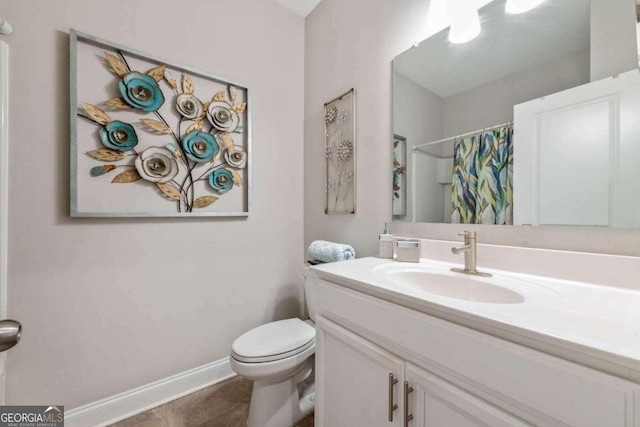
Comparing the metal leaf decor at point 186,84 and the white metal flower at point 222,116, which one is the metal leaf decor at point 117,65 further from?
the white metal flower at point 222,116

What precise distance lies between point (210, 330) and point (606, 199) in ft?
6.24

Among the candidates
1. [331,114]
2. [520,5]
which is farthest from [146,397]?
[520,5]

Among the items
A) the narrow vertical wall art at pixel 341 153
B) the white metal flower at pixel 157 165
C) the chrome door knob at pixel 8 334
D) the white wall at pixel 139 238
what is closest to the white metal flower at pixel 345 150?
the narrow vertical wall art at pixel 341 153

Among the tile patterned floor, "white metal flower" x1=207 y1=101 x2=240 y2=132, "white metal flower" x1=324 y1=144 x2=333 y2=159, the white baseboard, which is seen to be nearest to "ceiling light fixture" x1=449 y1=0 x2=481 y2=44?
"white metal flower" x1=324 y1=144 x2=333 y2=159

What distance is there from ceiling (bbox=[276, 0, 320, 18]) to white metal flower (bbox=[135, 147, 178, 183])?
1.40 metres

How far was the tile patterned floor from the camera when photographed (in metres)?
1.23

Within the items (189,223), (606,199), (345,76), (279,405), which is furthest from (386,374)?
(345,76)

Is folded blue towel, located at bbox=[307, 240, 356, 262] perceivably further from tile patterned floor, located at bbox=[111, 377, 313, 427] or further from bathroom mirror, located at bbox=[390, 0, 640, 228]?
tile patterned floor, located at bbox=[111, 377, 313, 427]

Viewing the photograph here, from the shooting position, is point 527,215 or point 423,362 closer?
point 423,362

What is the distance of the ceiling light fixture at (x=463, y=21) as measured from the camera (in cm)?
105

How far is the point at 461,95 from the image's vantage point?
1.09m

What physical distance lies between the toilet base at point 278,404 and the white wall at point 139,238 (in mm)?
525

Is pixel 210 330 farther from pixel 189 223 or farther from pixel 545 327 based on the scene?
pixel 545 327

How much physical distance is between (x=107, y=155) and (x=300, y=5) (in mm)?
1652
